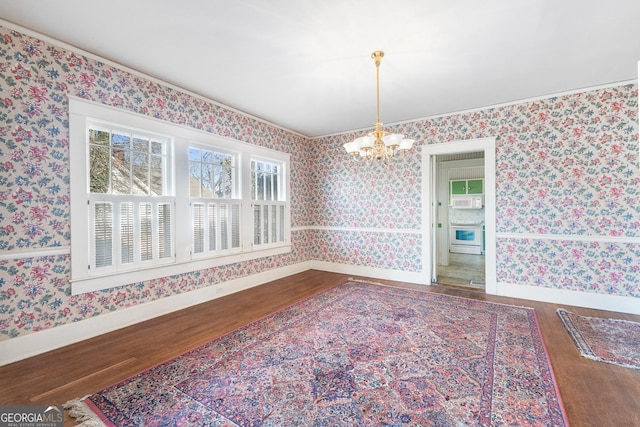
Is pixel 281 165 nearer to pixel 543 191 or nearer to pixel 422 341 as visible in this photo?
pixel 422 341

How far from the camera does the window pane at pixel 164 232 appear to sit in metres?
3.45

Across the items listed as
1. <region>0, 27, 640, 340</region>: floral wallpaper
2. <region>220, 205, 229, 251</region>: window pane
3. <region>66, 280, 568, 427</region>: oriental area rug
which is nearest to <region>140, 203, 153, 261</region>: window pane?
<region>0, 27, 640, 340</region>: floral wallpaper

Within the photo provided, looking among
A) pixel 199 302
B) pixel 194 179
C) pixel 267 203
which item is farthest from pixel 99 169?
pixel 267 203

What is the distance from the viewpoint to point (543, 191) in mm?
3904

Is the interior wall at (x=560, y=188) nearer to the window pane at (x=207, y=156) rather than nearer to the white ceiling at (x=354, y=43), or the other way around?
the white ceiling at (x=354, y=43)

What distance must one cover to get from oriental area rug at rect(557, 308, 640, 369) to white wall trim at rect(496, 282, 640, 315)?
0.41 m

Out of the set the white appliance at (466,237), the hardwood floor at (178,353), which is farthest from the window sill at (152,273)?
the white appliance at (466,237)

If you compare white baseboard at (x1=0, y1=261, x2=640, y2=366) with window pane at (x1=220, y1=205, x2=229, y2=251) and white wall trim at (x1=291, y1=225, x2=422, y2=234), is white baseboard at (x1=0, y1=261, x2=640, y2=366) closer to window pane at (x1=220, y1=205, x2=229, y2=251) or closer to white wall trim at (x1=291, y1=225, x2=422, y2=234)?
window pane at (x1=220, y1=205, x2=229, y2=251)

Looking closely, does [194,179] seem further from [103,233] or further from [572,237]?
[572,237]

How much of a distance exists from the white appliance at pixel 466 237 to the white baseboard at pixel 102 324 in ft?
22.0

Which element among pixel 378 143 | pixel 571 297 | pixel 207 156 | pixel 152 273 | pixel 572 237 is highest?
pixel 207 156

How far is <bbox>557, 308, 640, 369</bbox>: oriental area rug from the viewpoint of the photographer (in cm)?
240

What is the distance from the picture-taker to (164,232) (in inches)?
138

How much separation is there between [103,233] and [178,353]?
1.54 m
